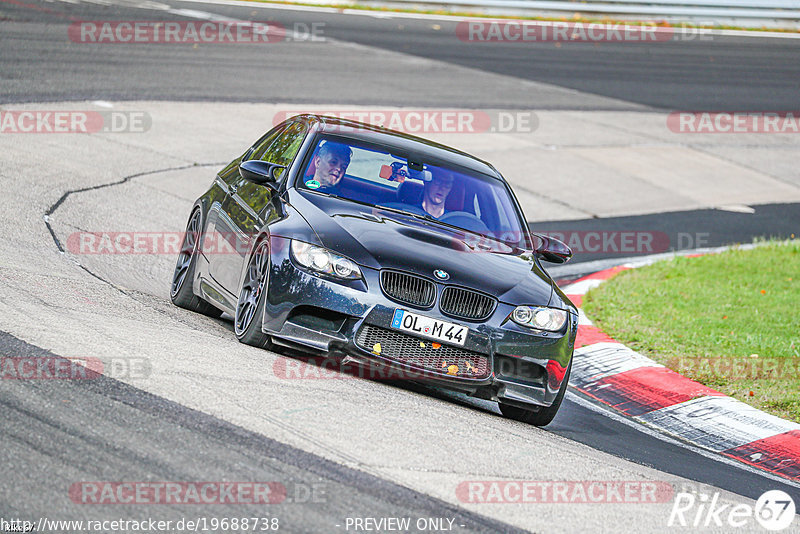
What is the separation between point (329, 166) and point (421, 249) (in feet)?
4.20

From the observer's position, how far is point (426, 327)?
21.3ft

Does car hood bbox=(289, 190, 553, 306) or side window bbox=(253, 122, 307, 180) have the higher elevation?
side window bbox=(253, 122, 307, 180)

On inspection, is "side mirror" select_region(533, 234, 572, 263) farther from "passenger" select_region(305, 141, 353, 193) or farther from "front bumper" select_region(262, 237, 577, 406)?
"passenger" select_region(305, 141, 353, 193)

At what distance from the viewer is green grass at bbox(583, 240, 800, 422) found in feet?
28.6

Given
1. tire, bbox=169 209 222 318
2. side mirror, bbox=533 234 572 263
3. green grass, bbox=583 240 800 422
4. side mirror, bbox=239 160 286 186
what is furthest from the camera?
green grass, bbox=583 240 800 422

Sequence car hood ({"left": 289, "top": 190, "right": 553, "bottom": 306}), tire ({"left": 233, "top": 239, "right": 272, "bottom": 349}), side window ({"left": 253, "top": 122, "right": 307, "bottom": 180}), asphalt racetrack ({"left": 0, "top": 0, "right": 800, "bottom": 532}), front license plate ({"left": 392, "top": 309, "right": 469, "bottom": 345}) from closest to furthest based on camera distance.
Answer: asphalt racetrack ({"left": 0, "top": 0, "right": 800, "bottom": 532}), front license plate ({"left": 392, "top": 309, "right": 469, "bottom": 345}), car hood ({"left": 289, "top": 190, "right": 553, "bottom": 306}), tire ({"left": 233, "top": 239, "right": 272, "bottom": 349}), side window ({"left": 253, "top": 122, "right": 307, "bottom": 180})

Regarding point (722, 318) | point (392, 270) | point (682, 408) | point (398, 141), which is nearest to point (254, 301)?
point (392, 270)

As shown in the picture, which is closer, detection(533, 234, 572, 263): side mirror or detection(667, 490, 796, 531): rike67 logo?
detection(667, 490, 796, 531): rike67 logo

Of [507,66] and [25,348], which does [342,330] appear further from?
[507,66]

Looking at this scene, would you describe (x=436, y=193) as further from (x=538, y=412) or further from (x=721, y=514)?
(x=721, y=514)

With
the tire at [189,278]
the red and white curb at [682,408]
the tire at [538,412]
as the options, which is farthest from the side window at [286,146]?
the red and white curb at [682,408]

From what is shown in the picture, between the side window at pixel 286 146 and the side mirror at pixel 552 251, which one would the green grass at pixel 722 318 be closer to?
the side mirror at pixel 552 251

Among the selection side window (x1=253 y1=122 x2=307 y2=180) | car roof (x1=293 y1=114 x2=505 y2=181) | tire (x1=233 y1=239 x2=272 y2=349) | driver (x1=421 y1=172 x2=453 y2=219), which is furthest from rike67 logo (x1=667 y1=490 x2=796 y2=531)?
side window (x1=253 y1=122 x2=307 y2=180)

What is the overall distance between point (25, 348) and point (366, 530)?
229 centimetres
